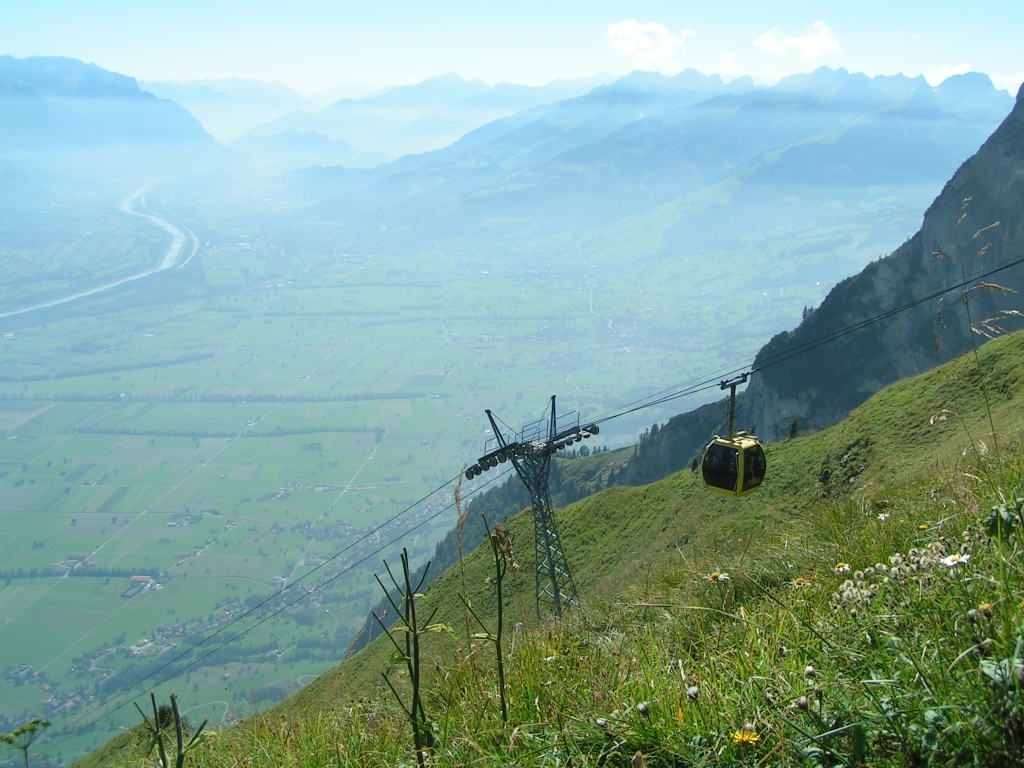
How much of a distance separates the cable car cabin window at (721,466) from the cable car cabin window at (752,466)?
0.58ft

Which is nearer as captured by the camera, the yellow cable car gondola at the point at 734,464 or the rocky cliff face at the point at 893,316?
the yellow cable car gondola at the point at 734,464

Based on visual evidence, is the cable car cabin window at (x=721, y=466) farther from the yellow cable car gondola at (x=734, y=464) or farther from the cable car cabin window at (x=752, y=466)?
the cable car cabin window at (x=752, y=466)

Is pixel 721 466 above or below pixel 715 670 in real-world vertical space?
below

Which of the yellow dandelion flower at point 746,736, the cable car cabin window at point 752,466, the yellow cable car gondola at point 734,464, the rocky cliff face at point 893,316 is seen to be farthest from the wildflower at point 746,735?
the rocky cliff face at point 893,316

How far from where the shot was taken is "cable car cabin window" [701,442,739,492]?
1521cm

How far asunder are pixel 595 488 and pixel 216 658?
248 feet

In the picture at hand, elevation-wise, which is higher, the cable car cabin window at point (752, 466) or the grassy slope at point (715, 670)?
the grassy slope at point (715, 670)

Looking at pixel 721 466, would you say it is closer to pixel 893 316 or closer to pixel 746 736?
pixel 746 736

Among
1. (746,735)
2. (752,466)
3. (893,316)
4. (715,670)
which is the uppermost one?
(746,735)

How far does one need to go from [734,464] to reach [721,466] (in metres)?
0.30

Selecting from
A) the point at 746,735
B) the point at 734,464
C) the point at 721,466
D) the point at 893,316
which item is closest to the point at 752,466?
the point at 734,464

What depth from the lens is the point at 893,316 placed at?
103 metres

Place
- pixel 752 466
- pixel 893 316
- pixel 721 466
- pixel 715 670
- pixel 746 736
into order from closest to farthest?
pixel 746 736, pixel 715 670, pixel 752 466, pixel 721 466, pixel 893 316

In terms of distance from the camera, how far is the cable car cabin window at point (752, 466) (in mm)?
15109
